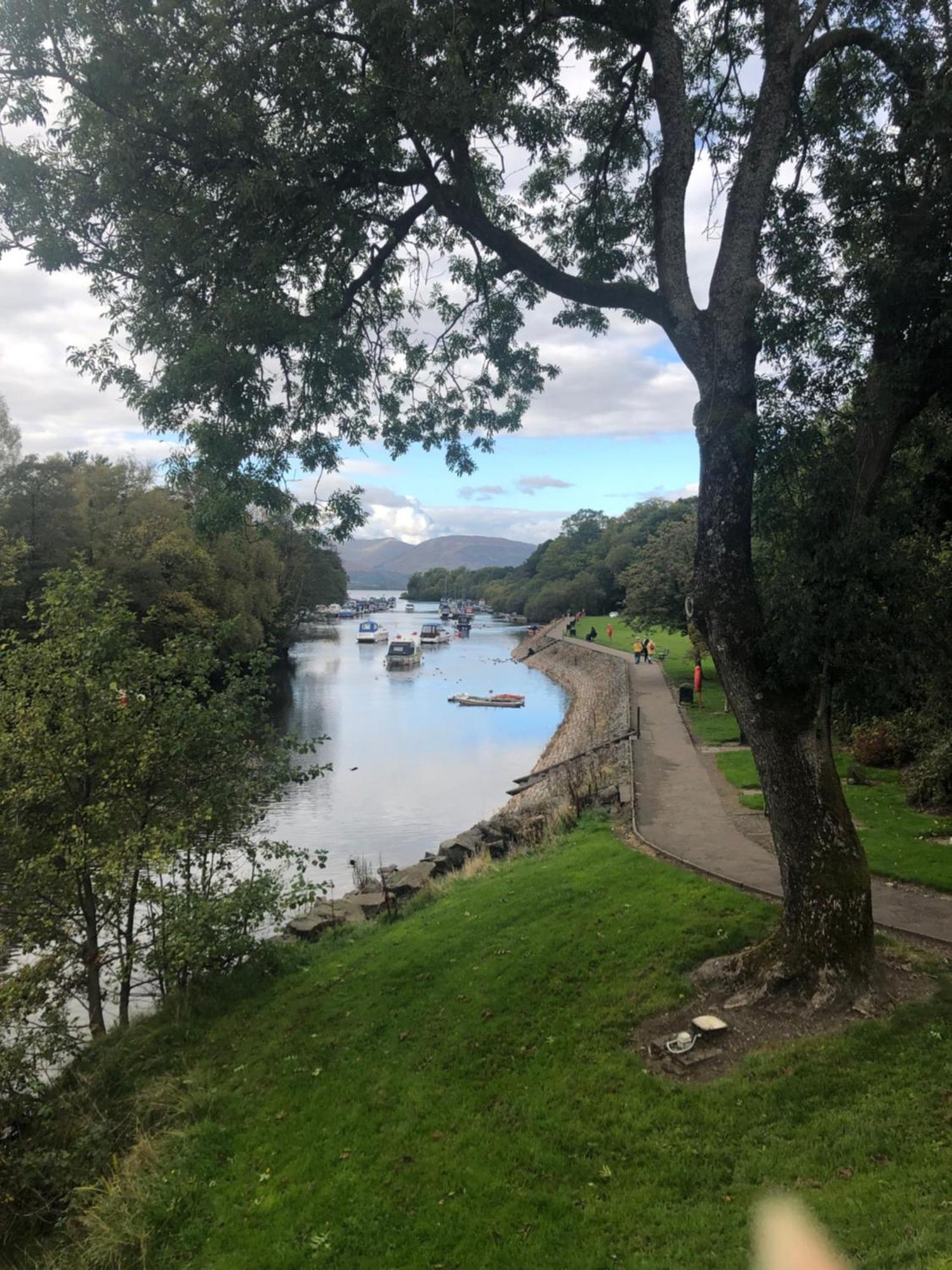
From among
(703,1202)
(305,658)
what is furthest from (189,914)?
(305,658)

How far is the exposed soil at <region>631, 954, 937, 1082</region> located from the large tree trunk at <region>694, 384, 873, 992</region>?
9.3 inches

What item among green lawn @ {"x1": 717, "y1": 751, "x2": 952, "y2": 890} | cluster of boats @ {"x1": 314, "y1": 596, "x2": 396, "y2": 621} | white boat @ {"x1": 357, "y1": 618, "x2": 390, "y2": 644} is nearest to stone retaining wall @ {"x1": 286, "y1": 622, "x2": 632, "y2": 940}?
green lawn @ {"x1": 717, "y1": 751, "x2": 952, "y2": 890}

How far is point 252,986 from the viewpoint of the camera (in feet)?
32.9

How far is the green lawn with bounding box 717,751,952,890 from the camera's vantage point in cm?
976

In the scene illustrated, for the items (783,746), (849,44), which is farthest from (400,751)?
(849,44)

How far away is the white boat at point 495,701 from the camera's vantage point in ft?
144

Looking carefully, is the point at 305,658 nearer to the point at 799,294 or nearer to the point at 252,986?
the point at 252,986

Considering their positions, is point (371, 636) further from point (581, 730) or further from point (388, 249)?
point (388, 249)

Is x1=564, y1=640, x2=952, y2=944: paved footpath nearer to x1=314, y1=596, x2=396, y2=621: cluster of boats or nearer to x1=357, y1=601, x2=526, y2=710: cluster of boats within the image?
x1=357, y1=601, x2=526, y2=710: cluster of boats

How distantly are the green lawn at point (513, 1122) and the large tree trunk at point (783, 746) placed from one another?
2.43 feet

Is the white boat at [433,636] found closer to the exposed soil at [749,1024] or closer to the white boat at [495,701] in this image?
the white boat at [495,701]

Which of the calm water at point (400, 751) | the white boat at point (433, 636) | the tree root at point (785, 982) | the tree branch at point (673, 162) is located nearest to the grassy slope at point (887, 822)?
the tree root at point (785, 982)

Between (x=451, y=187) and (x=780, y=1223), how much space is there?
9308 mm

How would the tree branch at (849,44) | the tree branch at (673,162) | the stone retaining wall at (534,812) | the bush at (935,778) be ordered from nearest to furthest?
the tree branch at (849,44) < the tree branch at (673,162) < the bush at (935,778) < the stone retaining wall at (534,812)
